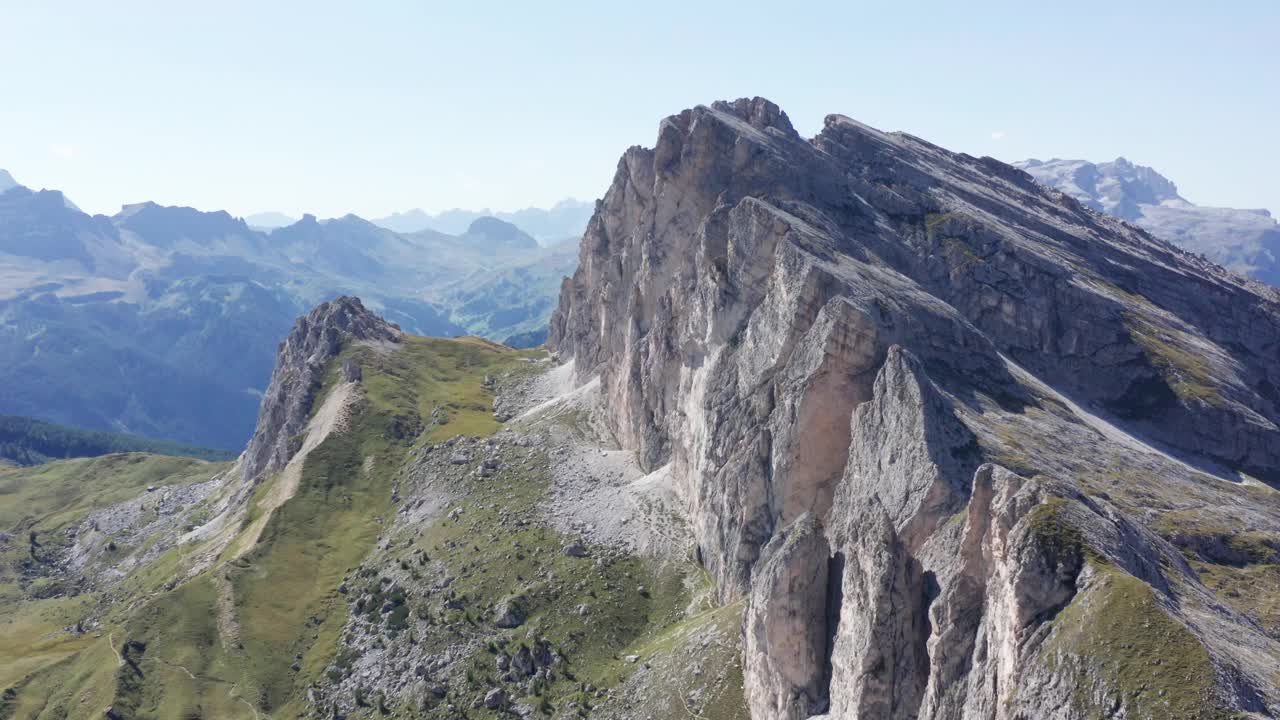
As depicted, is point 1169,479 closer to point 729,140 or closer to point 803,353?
point 803,353

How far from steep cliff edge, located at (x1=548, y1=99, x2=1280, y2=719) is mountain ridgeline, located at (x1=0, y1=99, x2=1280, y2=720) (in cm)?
38

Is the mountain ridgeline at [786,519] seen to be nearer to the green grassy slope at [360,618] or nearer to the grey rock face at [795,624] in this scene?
the grey rock face at [795,624]

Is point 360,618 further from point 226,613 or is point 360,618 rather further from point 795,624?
point 795,624

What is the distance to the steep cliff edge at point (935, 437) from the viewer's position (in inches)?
2307

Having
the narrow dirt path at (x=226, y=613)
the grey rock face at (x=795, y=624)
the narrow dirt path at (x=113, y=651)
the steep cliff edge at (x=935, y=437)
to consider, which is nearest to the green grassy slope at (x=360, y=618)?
the narrow dirt path at (x=226, y=613)

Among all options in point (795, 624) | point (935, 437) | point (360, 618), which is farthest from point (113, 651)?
point (935, 437)

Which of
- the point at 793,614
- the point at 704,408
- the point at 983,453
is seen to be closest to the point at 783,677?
the point at 793,614

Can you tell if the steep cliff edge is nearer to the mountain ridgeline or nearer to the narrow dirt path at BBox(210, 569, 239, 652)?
the mountain ridgeline

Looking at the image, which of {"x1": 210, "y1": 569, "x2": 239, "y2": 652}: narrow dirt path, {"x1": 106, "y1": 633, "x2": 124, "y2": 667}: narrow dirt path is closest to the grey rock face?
{"x1": 210, "y1": 569, "x2": 239, "y2": 652}: narrow dirt path

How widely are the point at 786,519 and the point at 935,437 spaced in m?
26.3

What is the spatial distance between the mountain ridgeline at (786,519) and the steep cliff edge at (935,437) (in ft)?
1.25

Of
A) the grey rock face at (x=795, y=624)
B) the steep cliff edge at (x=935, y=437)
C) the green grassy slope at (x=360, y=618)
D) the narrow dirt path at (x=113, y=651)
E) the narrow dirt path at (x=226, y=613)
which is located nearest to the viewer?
the steep cliff edge at (x=935, y=437)

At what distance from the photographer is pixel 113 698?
137m

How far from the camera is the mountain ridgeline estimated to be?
6322 centimetres
